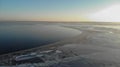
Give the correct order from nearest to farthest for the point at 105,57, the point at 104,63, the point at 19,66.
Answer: the point at 19,66, the point at 104,63, the point at 105,57

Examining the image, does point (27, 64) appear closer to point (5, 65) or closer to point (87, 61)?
point (5, 65)

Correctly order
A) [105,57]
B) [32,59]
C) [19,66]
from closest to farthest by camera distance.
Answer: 1. [19,66]
2. [32,59]
3. [105,57]

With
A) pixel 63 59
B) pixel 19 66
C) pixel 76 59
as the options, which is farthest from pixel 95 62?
pixel 19 66

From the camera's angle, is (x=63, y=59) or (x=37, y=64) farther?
(x=63, y=59)

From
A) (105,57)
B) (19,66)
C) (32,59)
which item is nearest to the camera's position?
(19,66)

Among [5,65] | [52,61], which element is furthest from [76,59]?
[5,65]

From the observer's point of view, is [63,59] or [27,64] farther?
[63,59]

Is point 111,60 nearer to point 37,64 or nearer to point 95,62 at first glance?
point 95,62

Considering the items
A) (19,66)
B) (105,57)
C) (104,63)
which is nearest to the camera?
(19,66)
